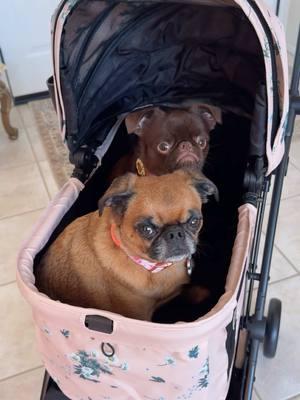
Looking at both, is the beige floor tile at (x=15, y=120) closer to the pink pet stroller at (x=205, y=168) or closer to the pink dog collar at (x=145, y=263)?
the pink pet stroller at (x=205, y=168)

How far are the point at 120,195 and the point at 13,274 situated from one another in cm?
101

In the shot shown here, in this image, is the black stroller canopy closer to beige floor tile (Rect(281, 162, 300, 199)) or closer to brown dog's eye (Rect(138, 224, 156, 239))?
brown dog's eye (Rect(138, 224, 156, 239))

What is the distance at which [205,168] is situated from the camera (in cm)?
175

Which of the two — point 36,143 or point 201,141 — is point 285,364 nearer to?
point 201,141

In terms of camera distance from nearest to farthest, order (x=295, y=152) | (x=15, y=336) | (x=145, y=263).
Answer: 1. (x=145, y=263)
2. (x=15, y=336)
3. (x=295, y=152)

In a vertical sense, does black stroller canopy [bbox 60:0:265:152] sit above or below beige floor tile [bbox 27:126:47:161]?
above

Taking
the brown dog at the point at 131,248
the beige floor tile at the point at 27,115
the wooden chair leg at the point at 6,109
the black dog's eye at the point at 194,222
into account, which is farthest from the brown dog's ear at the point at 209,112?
the beige floor tile at the point at 27,115

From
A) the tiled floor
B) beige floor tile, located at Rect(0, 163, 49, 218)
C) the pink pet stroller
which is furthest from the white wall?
beige floor tile, located at Rect(0, 163, 49, 218)

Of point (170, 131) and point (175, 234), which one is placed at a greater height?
point (175, 234)

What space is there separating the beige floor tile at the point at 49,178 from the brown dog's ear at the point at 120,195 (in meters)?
1.24

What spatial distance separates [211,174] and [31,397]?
100cm

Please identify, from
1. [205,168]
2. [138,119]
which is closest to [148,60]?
[138,119]

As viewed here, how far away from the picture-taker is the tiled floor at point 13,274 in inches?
60.5

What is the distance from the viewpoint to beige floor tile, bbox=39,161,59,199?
2.38 metres
